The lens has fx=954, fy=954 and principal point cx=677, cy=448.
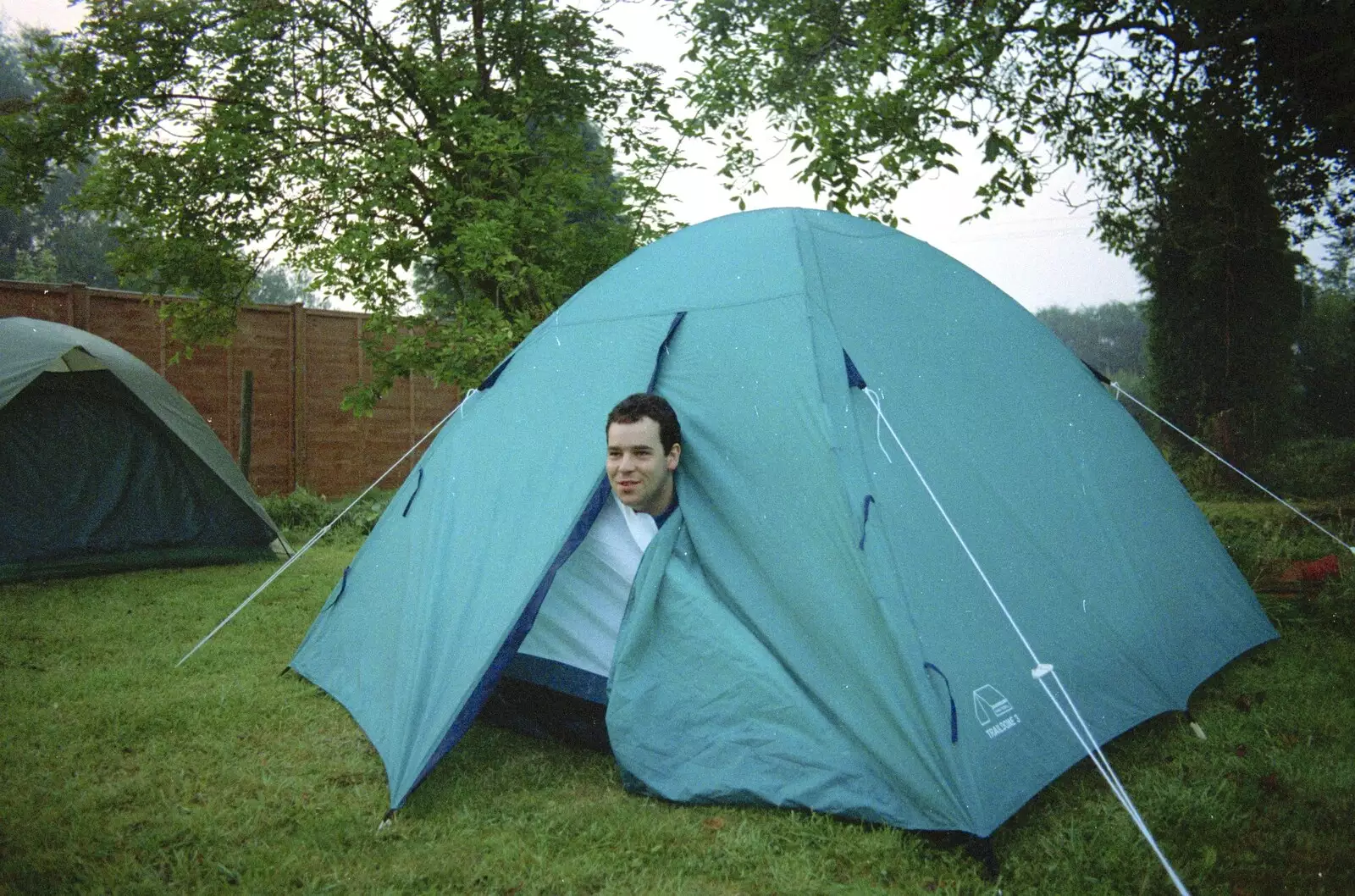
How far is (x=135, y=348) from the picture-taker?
9.66 m

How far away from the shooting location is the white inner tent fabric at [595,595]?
10.8 feet

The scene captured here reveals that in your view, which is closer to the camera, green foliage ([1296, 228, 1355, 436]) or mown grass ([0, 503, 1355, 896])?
mown grass ([0, 503, 1355, 896])

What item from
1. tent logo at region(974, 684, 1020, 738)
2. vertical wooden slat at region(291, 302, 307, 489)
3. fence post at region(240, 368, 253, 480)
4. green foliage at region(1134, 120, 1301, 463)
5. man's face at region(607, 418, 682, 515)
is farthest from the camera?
green foliage at region(1134, 120, 1301, 463)

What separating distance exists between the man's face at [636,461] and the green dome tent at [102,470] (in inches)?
188

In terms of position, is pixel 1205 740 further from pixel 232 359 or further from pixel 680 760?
pixel 232 359

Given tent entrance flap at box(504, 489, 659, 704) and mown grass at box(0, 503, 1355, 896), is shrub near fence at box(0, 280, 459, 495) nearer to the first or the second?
mown grass at box(0, 503, 1355, 896)

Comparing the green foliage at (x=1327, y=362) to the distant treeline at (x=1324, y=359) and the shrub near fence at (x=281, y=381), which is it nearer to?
the distant treeline at (x=1324, y=359)

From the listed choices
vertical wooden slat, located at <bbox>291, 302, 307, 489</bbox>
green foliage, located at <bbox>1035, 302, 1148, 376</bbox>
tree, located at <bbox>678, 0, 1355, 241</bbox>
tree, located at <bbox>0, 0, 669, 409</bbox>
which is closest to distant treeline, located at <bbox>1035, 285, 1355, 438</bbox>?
tree, located at <bbox>678, 0, 1355, 241</bbox>

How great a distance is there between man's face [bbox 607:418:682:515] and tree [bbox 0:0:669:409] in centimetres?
309

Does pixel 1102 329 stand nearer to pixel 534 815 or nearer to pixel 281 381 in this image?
pixel 281 381

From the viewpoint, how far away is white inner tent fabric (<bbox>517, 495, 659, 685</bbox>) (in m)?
3.28

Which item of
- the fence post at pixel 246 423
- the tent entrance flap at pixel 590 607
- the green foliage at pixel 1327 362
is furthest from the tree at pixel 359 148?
the green foliage at pixel 1327 362

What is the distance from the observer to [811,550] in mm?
2879

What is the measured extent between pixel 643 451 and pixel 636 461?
4 cm
